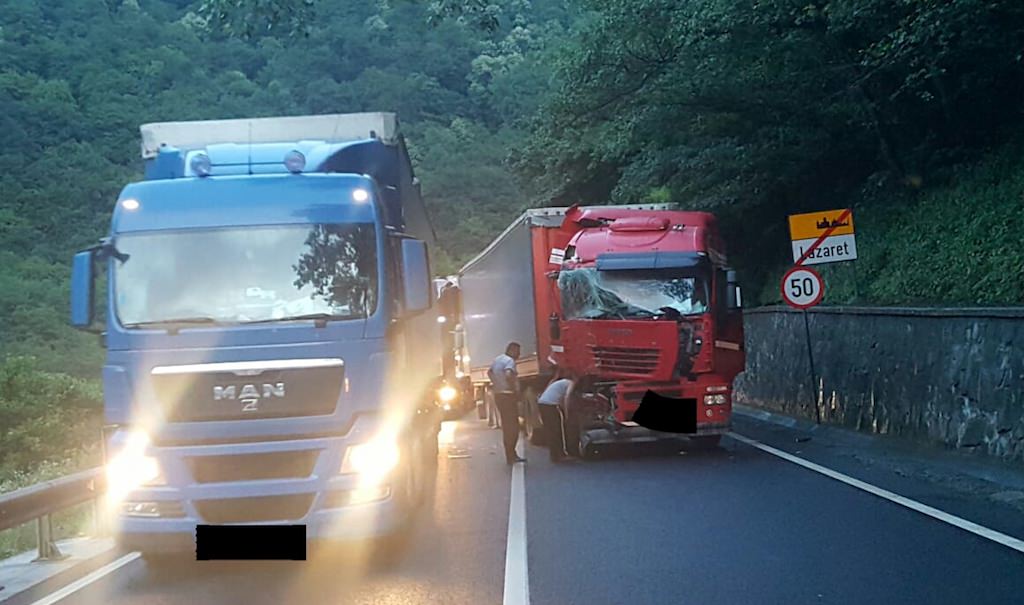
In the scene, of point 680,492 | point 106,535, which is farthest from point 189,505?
point 680,492

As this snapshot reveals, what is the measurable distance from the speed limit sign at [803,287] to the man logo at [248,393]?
11.2 metres

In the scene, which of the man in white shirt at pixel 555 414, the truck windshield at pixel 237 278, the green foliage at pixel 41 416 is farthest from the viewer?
the green foliage at pixel 41 416

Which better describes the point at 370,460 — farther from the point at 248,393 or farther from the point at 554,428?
the point at 554,428

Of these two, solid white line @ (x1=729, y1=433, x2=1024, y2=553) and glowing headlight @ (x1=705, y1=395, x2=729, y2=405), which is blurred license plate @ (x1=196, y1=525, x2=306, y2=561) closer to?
solid white line @ (x1=729, y1=433, x2=1024, y2=553)

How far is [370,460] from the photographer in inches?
355

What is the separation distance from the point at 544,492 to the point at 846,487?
3.21m

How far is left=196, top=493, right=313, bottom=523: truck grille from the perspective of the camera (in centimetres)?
884

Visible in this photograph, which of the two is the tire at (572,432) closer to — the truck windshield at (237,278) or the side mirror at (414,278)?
the side mirror at (414,278)

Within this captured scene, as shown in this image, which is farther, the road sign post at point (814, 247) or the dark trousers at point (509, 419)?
the road sign post at point (814, 247)

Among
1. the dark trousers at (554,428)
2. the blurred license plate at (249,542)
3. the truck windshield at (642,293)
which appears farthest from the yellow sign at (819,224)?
the blurred license plate at (249,542)

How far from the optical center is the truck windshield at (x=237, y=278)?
9.02 metres

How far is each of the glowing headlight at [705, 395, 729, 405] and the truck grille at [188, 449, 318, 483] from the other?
25.1 ft

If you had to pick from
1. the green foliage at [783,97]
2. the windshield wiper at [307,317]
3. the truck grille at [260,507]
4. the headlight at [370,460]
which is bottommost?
the truck grille at [260,507]

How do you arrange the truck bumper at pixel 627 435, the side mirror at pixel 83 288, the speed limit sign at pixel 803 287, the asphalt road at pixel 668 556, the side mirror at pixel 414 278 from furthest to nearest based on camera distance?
the speed limit sign at pixel 803 287, the truck bumper at pixel 627 435, the side mirror at pixel 414 278, the side mirror at pixel 83 288, the asphalt road at pixel 668 556
